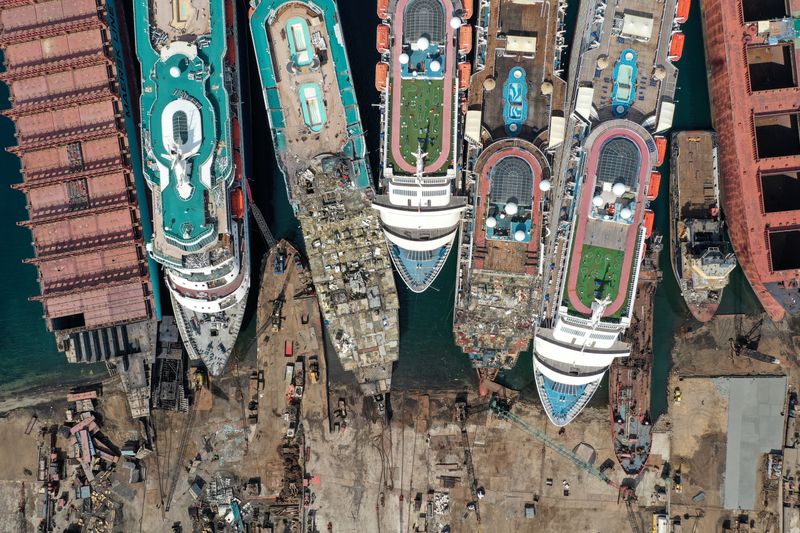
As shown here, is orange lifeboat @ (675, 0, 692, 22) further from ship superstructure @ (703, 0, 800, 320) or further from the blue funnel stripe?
the blue funnel stripe

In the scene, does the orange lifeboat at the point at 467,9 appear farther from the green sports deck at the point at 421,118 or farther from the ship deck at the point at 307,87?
the ship deck at the point at 307,87

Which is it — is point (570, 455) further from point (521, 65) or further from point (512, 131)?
point (521, 65)

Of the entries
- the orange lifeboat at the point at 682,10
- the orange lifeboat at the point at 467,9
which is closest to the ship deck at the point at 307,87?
the orange lifeboat at the point at 467,9

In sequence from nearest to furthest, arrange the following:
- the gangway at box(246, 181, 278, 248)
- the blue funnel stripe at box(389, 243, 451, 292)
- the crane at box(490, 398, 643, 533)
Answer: the blue funnel stripe at box(389, 243, 451, 292), the gangway at box(246, 181, 278, 248), the crane at box(490, 398, 643, 533)

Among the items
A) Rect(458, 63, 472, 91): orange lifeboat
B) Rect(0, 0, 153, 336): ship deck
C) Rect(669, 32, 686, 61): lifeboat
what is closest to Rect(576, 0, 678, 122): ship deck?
Rect(669, 32, 686, 61): lifeboat

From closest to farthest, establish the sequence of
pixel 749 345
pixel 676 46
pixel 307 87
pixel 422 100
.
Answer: pixel 676 46
pixel 422 100
pixel 307 87
pixel 749 345

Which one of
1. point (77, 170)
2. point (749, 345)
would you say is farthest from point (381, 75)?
point (749, 345)
